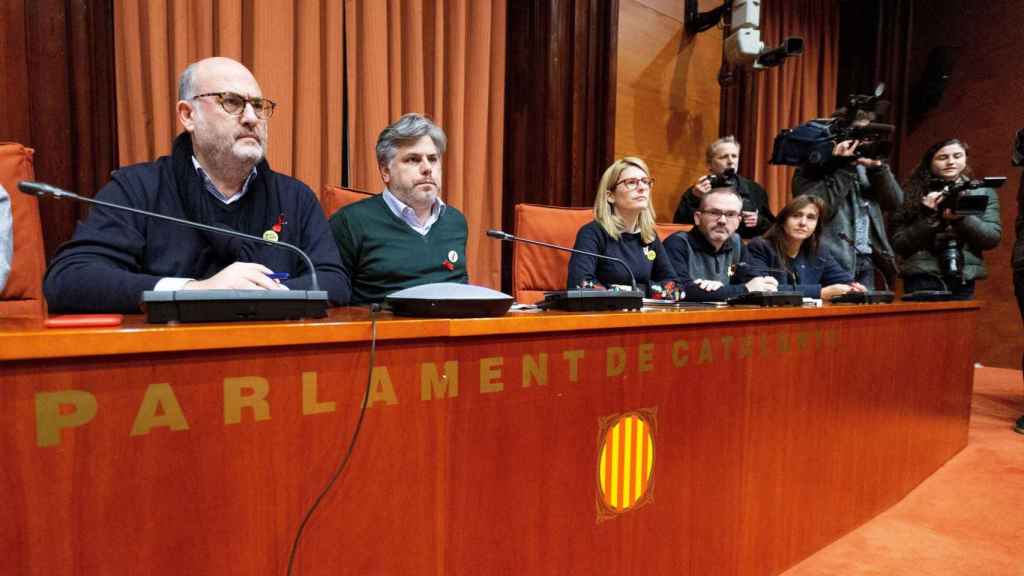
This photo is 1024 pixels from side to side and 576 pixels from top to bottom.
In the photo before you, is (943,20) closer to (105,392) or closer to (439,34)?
(439,34)

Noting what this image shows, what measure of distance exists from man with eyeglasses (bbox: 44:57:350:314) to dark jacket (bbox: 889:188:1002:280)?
271 cm

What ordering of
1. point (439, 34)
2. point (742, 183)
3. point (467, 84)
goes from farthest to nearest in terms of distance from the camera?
point (742, 183)
point (467, 84)
point (439, 34)

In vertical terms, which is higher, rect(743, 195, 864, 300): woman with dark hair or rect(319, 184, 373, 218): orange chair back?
rect(319, 184, 373, 218): orange chair back

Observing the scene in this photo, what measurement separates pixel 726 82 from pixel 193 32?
3012 mm

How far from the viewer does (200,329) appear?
1.84 ft

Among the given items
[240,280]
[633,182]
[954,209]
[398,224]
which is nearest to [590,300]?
[240,280]

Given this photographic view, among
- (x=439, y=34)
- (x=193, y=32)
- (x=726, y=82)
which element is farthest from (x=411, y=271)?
(x=726, y=82)

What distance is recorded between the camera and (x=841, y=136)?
8.46ft

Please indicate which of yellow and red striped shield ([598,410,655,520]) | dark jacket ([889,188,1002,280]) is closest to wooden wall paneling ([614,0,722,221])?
dark jacket ([889,188,1002,280])

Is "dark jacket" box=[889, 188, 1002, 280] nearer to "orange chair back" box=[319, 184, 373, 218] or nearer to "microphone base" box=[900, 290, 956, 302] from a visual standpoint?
"microphone base" box=[900, 290, 956, 302]

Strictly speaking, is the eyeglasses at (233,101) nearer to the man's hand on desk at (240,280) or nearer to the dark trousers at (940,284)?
the man's hand on desk at (240,280)

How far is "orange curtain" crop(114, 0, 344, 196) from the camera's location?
1793 millimetres

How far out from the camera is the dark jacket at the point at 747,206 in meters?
2.78

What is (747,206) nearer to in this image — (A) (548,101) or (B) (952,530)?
(A) (548,101)
